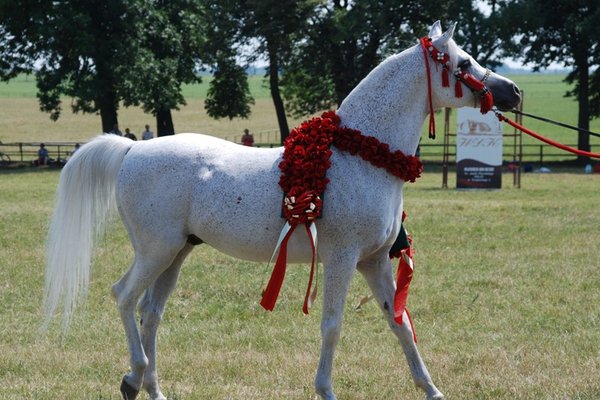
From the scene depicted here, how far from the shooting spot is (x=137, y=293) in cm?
657

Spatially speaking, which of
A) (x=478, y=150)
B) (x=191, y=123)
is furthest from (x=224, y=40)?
(x=191, y=123)

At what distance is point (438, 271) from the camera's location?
38.8 feet

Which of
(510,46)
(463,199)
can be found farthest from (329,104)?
(463,199)

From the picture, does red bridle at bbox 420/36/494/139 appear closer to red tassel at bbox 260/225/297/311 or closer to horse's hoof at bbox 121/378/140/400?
red tassel at bbox 260/225/297/311

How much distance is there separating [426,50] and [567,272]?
6.18 meters

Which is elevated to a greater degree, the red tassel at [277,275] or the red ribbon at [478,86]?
the red ribbon at [478,86]

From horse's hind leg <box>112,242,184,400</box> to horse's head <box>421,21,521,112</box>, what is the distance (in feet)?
6.70

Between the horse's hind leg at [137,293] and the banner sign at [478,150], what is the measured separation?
19.4 meters

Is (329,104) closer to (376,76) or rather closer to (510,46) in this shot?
(510,46)

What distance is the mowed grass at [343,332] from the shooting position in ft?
23.1

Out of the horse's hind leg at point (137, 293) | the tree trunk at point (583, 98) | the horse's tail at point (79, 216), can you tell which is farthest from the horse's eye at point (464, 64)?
the tree trunk at point (583, 98)

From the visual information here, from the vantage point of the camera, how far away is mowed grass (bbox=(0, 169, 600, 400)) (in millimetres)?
7035

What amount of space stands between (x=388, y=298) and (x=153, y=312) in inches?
65.0

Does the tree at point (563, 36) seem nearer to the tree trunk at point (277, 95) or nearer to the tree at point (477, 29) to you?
the tree at point (477, 29)
